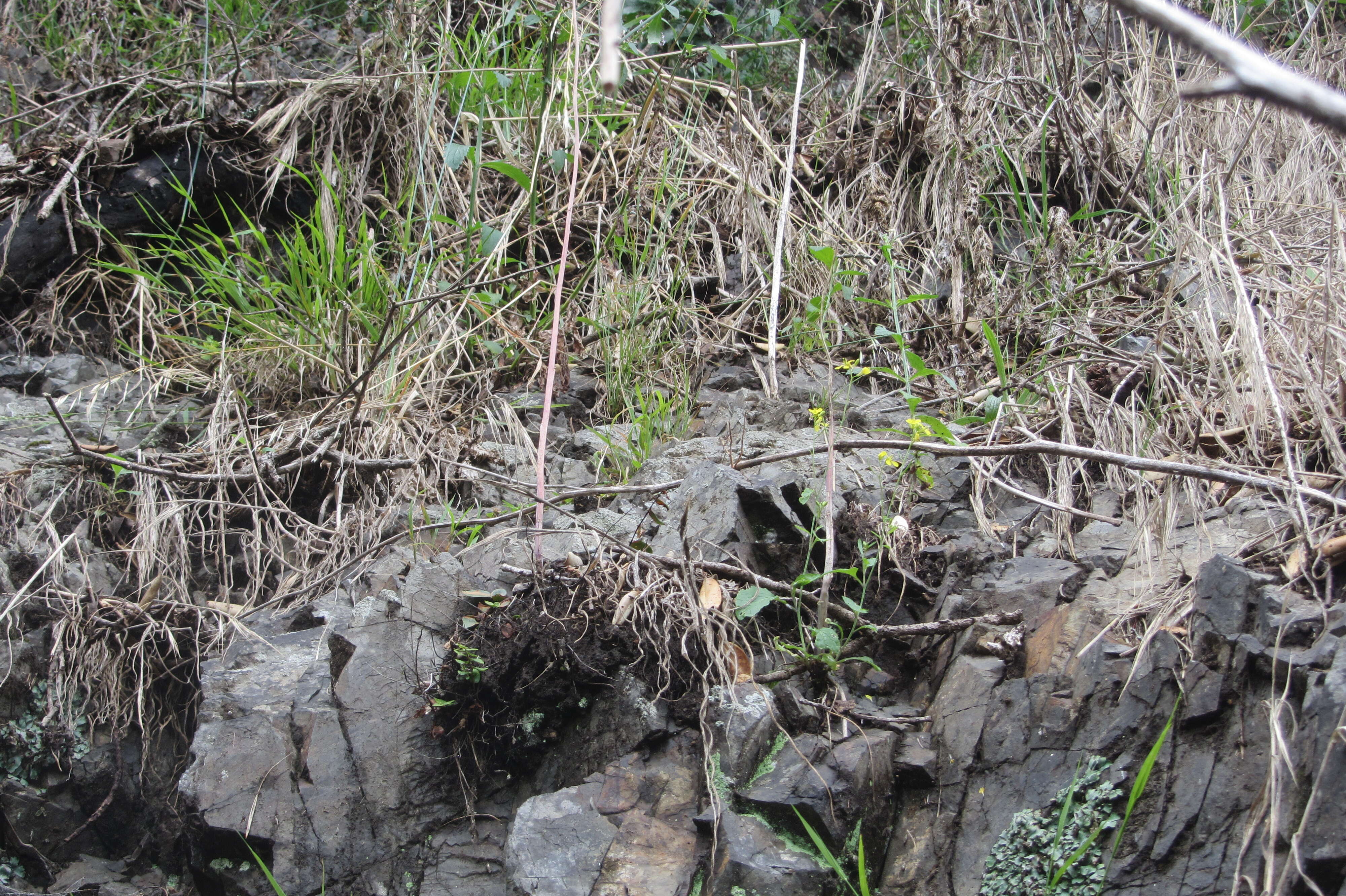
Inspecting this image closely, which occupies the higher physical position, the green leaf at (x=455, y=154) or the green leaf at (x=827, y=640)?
the green leaf at (x=455, y=154)

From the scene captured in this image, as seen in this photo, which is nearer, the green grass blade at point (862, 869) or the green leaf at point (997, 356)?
the green grass blade at point (862, 869)

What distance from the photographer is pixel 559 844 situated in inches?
61.4

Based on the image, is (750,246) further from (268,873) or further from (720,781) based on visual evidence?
(268,873)

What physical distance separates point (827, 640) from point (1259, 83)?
49.6 inches

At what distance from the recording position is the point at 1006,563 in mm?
1958

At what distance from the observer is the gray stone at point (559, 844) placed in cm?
151

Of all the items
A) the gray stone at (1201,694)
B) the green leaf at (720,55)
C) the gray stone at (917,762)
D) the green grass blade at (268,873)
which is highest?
the green leaf at (720,55)

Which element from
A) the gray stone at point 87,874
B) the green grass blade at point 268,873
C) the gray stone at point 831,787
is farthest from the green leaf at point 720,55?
the gray stone at point 87,874

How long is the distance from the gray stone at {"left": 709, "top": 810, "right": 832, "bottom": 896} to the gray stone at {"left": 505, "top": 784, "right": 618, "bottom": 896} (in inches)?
8.2

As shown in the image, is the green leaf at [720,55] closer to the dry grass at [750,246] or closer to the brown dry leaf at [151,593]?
the dry grass at [750,246]

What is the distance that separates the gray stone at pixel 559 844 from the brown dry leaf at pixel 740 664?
0.35 m

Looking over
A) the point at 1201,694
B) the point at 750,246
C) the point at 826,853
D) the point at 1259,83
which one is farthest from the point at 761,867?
the point at 750,246

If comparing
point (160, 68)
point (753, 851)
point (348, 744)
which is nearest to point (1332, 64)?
point (753, 851)

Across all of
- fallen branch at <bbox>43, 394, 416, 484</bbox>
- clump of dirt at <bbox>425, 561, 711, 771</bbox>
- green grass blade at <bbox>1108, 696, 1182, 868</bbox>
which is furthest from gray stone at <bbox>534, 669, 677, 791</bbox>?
fallen branch at <bbox>43, 394, 416, 484</bbox>
